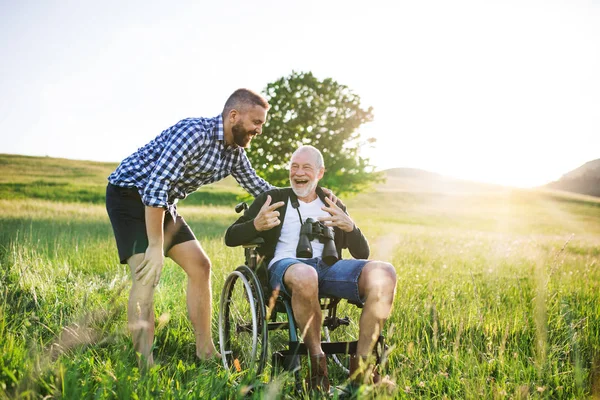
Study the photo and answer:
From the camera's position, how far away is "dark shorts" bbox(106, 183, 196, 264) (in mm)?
3211

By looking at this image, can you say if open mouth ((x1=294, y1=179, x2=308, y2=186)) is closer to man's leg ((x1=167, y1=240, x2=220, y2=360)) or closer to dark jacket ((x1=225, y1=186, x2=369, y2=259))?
dark jacket ((x1=225, y1=186, x2=369, y2=259))

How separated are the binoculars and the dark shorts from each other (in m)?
0.89

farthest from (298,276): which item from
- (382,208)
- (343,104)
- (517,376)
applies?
(382,208)

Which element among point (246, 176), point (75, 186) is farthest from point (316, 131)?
point (75, 186)

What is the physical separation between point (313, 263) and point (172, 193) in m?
1.16

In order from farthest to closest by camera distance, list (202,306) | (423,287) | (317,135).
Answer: (317,135), (423,287), (202,306)

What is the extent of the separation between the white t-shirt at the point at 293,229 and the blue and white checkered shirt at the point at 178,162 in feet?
2.07

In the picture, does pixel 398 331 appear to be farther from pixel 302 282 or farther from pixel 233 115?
pixel 233 115

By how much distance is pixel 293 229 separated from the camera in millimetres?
3521

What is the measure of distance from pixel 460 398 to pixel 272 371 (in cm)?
123

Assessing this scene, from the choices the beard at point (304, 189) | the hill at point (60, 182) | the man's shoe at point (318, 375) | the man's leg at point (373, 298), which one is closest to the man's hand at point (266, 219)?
the beard at point (304, 189)

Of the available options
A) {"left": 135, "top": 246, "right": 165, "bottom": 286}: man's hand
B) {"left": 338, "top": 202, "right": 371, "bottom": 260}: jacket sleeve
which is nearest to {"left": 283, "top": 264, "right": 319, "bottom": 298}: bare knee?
{"left": 338, "top": 202, "right": 371, "bottom": 260}: jacket sleeve

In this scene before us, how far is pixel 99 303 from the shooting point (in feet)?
13.2

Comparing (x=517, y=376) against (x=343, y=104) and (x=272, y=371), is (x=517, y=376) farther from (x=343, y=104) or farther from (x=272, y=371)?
(x=343, y=104)
